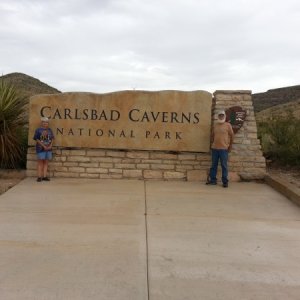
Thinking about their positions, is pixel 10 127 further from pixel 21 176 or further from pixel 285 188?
pixel 285 188

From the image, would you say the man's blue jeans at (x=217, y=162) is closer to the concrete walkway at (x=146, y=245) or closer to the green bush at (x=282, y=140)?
the concrete walkway at (x=146, y=245)

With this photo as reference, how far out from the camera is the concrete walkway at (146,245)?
393 centimetres

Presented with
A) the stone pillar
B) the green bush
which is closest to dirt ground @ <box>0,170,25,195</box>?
the stone pillar

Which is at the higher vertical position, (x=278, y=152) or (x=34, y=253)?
(x=278, y=152)

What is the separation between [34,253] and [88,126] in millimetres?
5467

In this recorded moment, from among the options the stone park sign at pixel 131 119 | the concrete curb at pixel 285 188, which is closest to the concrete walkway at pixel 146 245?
the concrete curb at pixel 285 188

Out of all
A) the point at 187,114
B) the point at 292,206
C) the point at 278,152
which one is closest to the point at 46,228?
the point at 292,206

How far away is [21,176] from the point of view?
10.0 meters

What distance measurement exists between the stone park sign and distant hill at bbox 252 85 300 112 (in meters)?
33.0

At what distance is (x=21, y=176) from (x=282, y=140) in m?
7.20

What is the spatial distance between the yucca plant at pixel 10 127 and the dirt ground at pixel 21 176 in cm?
40

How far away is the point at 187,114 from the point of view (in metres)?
9.98

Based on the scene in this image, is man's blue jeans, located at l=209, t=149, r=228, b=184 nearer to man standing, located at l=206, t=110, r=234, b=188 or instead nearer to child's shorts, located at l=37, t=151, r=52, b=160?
man standing, located at l=206, t=110, r=234, b=188

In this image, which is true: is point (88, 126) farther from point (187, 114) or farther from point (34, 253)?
point (34, 253)
